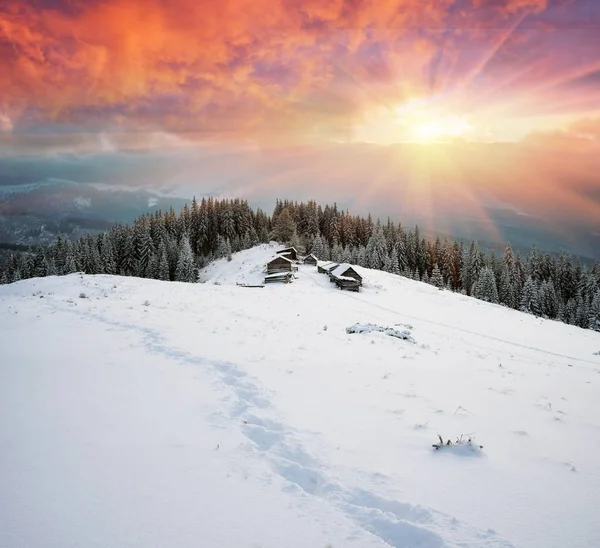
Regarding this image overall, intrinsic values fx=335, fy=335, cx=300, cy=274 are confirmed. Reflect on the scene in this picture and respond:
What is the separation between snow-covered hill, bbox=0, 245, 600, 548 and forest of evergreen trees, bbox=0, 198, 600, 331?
2756 inches

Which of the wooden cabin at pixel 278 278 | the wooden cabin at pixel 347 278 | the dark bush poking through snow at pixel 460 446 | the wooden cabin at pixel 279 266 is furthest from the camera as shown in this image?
the wooden cabin at pixel 279 266

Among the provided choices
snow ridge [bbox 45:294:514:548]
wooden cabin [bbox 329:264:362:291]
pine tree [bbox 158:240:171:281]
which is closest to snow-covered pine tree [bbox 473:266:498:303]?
wooden cabin [bbox 329:264:362:291]

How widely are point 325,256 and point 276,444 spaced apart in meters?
86.3

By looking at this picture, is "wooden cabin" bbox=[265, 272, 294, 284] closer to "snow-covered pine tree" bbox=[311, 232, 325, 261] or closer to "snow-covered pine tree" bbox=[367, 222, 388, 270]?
"snow-covered pine tree" bbox=[367, 222, 388, 270]

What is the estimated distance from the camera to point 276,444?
695 centimetres

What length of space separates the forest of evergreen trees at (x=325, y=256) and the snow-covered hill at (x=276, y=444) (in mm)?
70004

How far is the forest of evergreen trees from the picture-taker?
80875 millimetres

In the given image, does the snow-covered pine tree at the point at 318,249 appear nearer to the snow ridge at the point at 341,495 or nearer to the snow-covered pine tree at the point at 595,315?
the snow-covered pine tree at the point at 595,315

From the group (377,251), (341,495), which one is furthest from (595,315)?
(341,495)

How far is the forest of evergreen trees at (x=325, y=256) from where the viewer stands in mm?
80875

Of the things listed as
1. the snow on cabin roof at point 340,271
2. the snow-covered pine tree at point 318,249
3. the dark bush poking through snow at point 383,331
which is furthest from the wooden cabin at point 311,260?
the dark bush poking through snow at point 383,331

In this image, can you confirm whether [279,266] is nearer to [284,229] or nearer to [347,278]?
[347,278]

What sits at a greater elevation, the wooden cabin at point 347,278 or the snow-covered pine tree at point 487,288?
the wooden cabin at point 347,278

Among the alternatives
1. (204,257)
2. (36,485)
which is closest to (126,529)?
(36,485)
